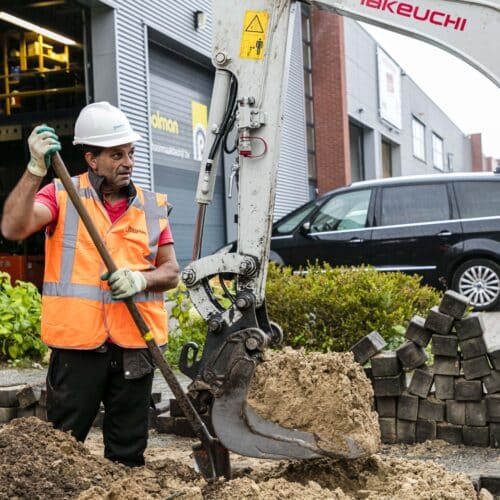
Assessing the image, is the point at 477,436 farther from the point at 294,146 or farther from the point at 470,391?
the point at 294,146

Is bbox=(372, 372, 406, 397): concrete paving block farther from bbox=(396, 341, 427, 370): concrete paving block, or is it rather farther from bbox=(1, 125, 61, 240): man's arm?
bbox=(1, 125, 61, 240): man's arm

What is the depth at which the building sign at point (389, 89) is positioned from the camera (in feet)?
105

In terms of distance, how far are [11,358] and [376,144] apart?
80.9 feet

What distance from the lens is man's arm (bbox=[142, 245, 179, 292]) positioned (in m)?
4.02

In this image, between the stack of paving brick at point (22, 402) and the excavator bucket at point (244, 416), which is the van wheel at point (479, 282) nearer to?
the stack of paving brick at point (22, 402)

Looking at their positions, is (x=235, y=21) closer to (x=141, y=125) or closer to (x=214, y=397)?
(x=214, y=397)

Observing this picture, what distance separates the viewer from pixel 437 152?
172ft

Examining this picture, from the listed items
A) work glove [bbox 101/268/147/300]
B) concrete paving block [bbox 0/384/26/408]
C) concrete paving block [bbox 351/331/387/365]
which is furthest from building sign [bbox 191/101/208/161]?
work glove [bbox 101/268/147/300]

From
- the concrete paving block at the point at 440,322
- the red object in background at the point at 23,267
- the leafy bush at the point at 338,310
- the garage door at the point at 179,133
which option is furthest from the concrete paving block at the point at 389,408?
the garage door at the point at 179,133

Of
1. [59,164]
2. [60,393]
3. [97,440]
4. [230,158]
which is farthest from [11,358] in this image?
[230,158]

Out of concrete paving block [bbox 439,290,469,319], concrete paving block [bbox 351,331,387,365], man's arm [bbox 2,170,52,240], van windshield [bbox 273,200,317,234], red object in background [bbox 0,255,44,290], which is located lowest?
concrete paving block [bbox 351,331,387,365]

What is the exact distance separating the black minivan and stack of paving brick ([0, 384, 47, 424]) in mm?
6691

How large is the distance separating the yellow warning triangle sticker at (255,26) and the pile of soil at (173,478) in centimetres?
216

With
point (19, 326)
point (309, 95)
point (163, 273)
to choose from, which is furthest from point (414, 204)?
point (309, 95)
